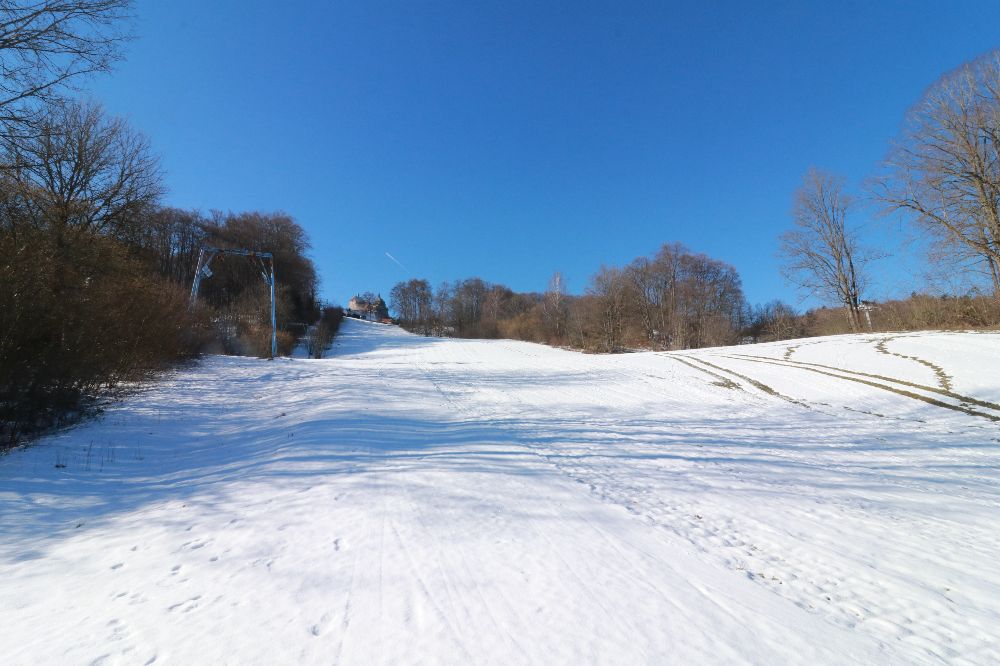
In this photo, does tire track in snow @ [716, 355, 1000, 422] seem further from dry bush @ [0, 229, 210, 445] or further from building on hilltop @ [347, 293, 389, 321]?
building on hilltop @ [347, 293, 389, 321]

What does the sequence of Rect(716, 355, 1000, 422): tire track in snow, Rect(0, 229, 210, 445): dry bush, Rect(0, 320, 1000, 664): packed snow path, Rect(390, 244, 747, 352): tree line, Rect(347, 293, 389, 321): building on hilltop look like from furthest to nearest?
Rect(347, 293, 389, 321): building on hilltop → Rect(390, 244, 747, 352): tree line → Rect(716, 355, 1000, 422): tire track in snow → Rect(0, 229, 210, 445): dry bush → Rect(0, 320, 1000, 664): packed snow path

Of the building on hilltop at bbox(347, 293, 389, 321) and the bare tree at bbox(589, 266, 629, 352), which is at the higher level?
the building on hilltop at bbox(347, 293, 389, 321)

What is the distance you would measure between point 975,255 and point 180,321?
31378mm

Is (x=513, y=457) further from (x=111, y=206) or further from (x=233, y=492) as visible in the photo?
(x=111, y=206)

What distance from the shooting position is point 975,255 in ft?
51.8

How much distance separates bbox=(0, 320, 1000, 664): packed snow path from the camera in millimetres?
2318

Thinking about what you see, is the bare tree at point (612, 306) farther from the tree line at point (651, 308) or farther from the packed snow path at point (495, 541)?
the packed snow path at point (495, 541)

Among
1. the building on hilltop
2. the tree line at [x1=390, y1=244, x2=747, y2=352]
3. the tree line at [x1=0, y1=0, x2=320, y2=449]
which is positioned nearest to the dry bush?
the tree line at [x1=0, y1=0, x2=320, y2=449]

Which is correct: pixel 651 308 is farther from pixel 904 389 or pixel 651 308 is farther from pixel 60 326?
pixel 60 326

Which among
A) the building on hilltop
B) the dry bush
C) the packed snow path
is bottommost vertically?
the packed snow path

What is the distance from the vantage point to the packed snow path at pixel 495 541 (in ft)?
7.61

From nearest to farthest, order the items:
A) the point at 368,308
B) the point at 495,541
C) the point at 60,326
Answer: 1. the point at 495,541
2. the point at 60,326
3. the point at 368,308

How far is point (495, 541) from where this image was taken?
137 inches

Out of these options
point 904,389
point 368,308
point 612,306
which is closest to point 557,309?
point 612,306
